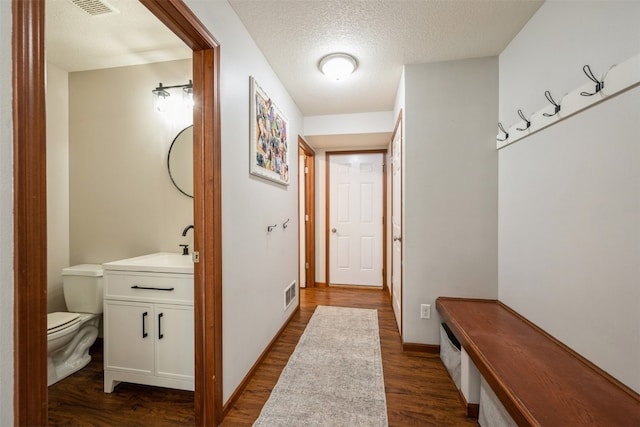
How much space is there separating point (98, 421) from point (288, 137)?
244 centimetres

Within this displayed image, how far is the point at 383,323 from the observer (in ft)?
9.05

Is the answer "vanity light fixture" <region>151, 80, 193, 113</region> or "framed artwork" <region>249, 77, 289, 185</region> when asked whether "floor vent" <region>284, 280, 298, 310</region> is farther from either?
"vanity light fixture" <region>151, 80, 193, 113</region>

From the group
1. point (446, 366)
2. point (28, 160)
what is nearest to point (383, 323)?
point (446, 366)

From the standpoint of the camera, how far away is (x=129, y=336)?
5.37 ft

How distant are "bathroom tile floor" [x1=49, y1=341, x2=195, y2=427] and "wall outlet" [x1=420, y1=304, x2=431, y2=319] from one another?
1.73 metres

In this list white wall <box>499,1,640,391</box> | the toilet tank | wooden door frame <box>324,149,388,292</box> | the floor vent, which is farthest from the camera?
wooden door frame <box>324,149,388,292</box>

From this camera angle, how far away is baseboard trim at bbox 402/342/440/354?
7.16 feet

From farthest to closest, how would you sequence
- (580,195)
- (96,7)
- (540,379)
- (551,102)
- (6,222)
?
(96,7)
(551,102)
(580,195)
(540,379)
(6,222)

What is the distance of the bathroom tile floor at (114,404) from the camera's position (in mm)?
1479

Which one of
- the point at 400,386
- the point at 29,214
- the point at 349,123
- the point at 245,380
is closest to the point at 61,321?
the point at 245,380

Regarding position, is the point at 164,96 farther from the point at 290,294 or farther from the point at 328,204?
the point at 328,204

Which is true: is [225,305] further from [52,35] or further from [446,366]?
[52,35]

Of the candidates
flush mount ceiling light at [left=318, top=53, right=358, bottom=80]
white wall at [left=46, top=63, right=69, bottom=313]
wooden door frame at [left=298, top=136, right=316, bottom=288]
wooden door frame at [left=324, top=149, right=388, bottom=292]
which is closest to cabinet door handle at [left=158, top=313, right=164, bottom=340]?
white wall at [left=46, top=63, right=69, bottom=313]

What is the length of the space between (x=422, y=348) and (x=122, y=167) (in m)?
2.87
